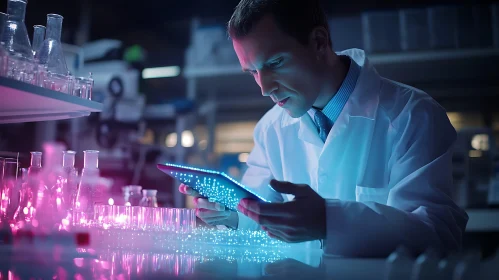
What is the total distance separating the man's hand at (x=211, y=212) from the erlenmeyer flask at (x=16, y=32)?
0.54 metres

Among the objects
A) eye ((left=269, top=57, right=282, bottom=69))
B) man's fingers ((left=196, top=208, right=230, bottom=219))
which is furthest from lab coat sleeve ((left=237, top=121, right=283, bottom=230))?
eye ((left=269, top=57, right=282, bottom=69))

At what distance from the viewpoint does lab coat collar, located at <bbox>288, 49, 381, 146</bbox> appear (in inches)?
48.6

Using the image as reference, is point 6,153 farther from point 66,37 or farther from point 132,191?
point 66,37

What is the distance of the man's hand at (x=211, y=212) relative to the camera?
115 cm

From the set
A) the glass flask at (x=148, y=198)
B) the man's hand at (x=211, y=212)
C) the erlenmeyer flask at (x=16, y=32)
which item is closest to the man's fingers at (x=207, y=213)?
the man's hand at (x=211, y=212)

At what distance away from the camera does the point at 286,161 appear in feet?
4.81

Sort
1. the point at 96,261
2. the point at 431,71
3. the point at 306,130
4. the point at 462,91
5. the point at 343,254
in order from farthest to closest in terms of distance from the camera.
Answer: the point at 462,91 → the point at 431,71 → the point at 306,130 → the point at 343,254 → the point at 96,261

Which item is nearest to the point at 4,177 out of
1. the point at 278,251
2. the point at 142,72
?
the point at 278,251

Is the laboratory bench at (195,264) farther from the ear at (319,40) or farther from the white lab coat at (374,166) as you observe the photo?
the ear at (319,40)

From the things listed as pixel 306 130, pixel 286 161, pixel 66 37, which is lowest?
pixel 286 161

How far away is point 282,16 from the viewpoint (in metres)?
1.18

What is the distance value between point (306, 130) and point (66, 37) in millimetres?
3443

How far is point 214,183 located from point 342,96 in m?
0.61

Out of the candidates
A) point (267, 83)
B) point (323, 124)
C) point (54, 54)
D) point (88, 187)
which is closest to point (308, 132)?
point (323, 124)
